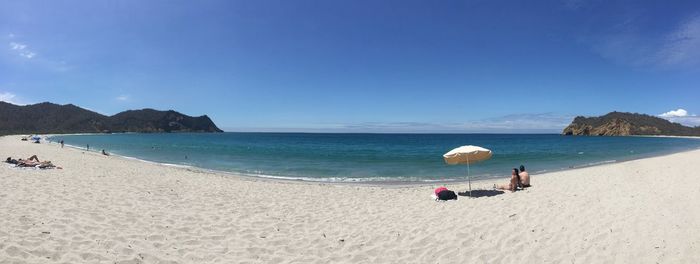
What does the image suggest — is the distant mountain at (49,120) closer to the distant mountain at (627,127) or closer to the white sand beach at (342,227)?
the white sand beach at (342,227)

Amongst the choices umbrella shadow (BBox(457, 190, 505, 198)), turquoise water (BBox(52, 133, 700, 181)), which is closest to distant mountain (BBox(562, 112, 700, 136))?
turquoise water (BBox(52, 133, 700, 181))

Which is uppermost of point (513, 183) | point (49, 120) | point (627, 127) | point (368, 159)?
point (49, 120)

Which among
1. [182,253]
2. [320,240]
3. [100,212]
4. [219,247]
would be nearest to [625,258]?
[320,240]

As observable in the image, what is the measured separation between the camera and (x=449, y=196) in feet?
39.5

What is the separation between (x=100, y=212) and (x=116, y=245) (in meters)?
3.03

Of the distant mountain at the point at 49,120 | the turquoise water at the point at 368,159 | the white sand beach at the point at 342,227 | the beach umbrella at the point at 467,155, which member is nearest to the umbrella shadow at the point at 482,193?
the beach umbrella at the point at 467,155

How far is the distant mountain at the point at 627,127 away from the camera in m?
163

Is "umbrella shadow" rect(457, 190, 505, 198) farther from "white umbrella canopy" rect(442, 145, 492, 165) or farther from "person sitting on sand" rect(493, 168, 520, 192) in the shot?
"white umbrella canopy" rect(442, 145, 492, 165)

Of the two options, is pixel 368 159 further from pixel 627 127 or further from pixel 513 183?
pixel 627 127

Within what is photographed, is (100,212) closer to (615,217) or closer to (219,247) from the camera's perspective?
(219,247)

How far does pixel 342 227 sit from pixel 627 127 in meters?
202

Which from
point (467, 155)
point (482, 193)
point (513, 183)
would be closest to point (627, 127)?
point (513, 183)

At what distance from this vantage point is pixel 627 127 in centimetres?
16262

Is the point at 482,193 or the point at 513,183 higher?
the point at 513,183
